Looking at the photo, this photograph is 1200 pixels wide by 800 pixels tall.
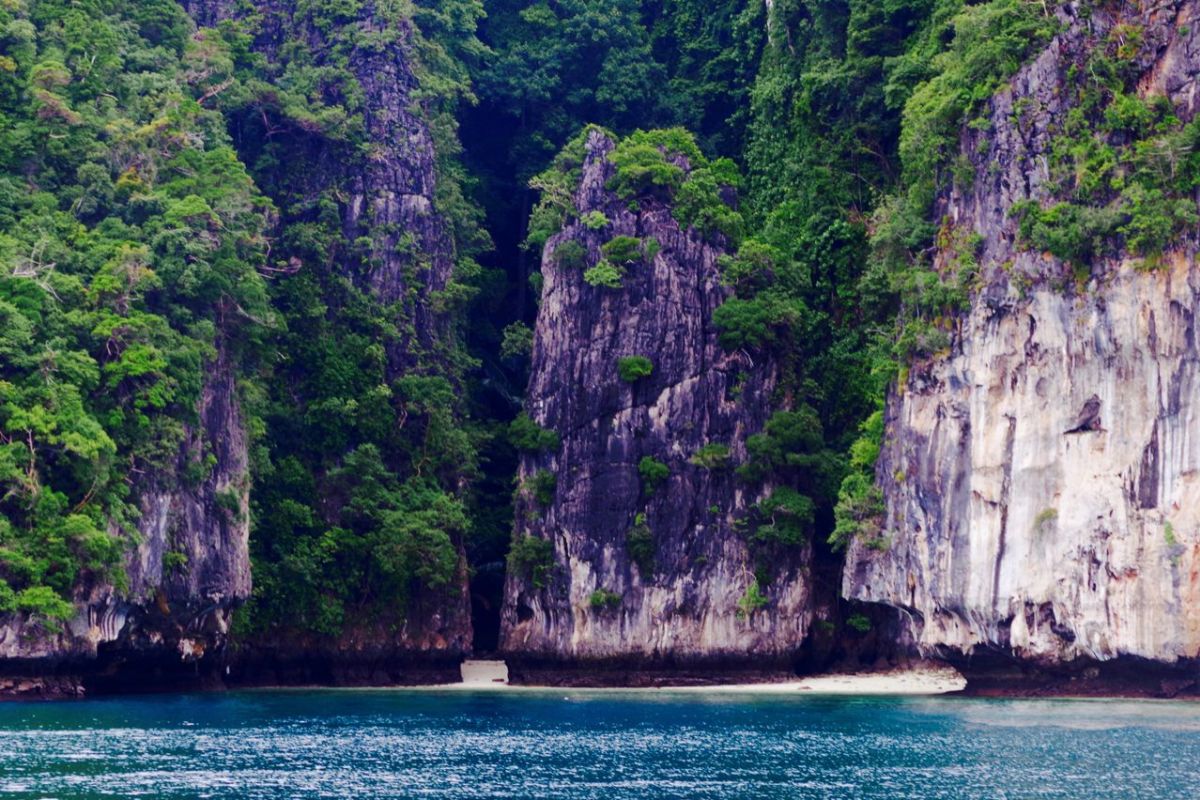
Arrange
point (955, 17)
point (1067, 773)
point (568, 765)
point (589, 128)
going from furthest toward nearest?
point (589, 128)
point (955, 17)
point (568, 765)
point (1067, 773)

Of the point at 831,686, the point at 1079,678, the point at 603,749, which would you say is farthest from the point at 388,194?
the point at 603,749

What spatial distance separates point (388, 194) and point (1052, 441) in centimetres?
2011

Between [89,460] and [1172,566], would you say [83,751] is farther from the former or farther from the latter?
[1172,566]

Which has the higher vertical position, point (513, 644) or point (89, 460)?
point (89, 460)

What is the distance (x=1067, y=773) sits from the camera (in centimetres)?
2650

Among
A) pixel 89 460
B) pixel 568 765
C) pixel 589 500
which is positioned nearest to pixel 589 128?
pixel 589 500

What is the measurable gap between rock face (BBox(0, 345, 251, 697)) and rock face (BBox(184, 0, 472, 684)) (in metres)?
5.55

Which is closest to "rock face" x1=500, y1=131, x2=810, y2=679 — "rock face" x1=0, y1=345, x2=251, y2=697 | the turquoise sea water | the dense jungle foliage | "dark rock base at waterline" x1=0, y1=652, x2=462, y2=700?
the dense jungle foliage

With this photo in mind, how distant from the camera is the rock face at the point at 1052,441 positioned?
120 ft

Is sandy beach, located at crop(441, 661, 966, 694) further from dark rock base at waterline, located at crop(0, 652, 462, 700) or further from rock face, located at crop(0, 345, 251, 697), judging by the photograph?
rock face, located at crop(0, 345, 251, 697)

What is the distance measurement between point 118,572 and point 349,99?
1742 cm

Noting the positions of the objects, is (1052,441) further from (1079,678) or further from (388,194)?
(388,194)

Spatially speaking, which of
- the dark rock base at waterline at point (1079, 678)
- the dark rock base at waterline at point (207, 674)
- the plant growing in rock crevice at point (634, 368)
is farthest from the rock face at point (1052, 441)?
the dark rock base at waterline at point (207, 674)

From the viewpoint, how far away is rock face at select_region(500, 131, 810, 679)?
4556 cm
